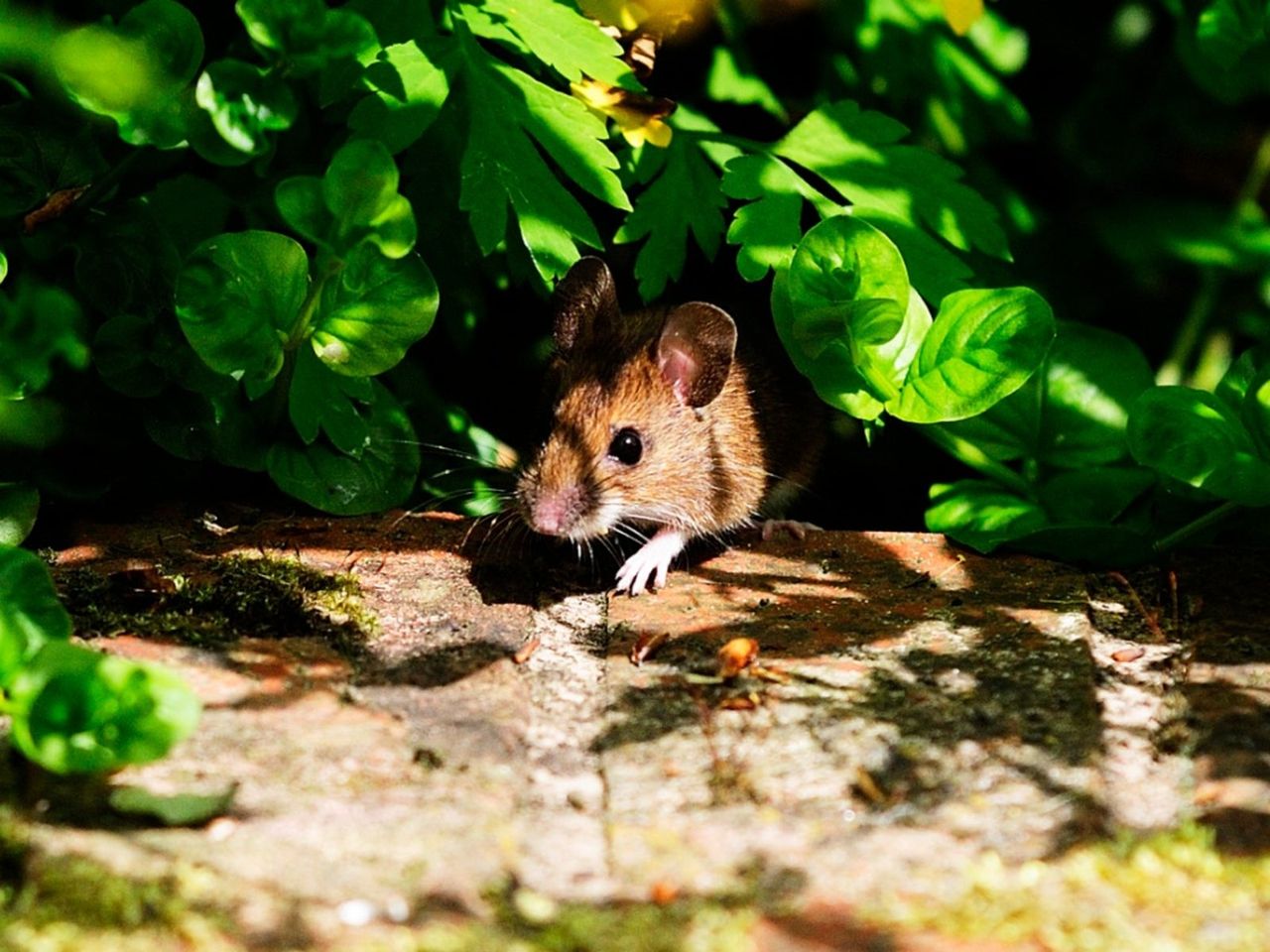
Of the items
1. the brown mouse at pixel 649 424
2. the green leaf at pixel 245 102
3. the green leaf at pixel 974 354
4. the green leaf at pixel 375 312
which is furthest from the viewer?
the brown mouse at pixel 649 424

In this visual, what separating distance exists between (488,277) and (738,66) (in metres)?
1.09

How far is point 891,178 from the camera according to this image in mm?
4145

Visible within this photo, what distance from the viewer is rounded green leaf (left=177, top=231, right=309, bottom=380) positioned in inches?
128

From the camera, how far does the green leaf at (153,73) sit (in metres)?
3.10

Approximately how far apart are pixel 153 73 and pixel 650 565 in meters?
1.74

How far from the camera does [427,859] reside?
7.73 feet

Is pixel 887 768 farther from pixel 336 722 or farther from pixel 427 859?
pixel 336 722

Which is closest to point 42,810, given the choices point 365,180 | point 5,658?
point 5,658

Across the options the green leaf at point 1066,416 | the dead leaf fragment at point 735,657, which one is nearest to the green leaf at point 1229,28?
the green leaf at point 1066,416

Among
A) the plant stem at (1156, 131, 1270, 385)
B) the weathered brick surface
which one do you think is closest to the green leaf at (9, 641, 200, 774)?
the weathered brick surface

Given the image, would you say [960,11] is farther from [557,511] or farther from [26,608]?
[26,608]

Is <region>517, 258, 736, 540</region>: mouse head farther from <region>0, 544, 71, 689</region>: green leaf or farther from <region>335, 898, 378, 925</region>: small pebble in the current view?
<region>335, 898, 378, 925</region>: small pebble

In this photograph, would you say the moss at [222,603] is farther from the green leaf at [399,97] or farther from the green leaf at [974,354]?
the green leaf at [974,354]

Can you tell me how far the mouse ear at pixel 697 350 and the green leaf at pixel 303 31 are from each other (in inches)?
58.3
